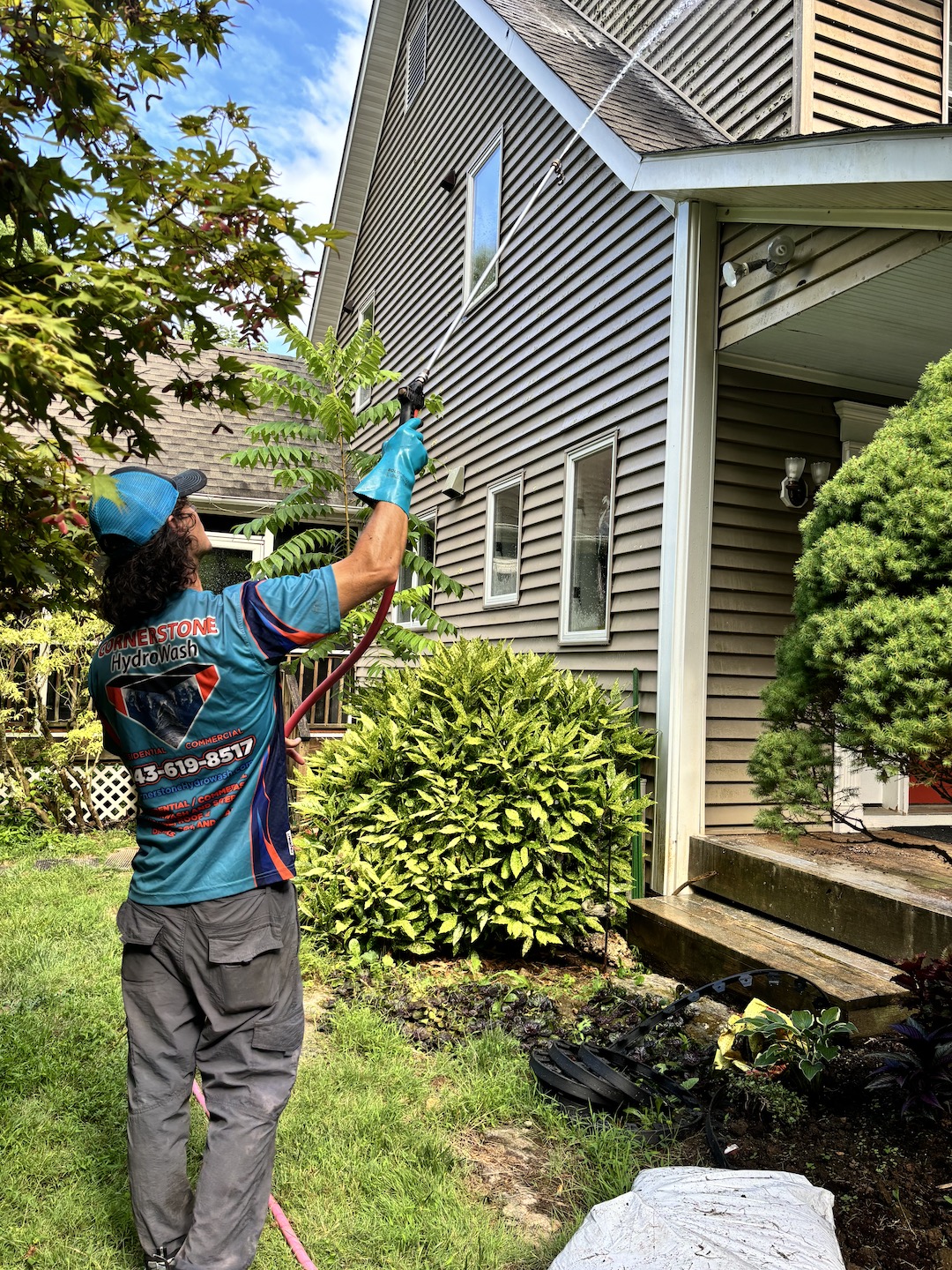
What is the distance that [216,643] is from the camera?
2.32 meters

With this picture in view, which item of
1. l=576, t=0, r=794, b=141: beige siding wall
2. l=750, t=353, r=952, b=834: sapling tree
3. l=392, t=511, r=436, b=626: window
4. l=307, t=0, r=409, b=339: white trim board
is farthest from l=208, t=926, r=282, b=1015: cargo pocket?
l=307, t=0, r=409, b=339: white trim board

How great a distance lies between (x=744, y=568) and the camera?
20.3ft

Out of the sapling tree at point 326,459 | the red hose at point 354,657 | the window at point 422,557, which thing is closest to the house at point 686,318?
the window at point 422,557

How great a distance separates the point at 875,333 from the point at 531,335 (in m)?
3.84

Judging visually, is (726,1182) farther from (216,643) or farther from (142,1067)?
(216,643)

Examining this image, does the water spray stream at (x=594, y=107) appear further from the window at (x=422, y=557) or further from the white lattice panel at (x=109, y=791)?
the white lattice panel at (x=109, y=791)

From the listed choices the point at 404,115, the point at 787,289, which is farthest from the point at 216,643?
the point at 404,115

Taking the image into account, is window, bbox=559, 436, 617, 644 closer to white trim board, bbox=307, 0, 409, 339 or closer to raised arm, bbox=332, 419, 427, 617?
raised arm, bbox=332, 419, 427, 617

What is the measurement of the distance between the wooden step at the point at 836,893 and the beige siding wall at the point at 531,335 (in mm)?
1230

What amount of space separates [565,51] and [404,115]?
5264 mm

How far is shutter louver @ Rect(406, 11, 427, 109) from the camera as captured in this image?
1242 centimetres

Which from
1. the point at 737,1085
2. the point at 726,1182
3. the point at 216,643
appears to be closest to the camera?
the point at 726,1182

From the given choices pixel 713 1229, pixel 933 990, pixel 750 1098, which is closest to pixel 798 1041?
pixel 750 1098

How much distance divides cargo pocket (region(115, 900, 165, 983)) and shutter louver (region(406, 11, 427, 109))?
1276 cm
